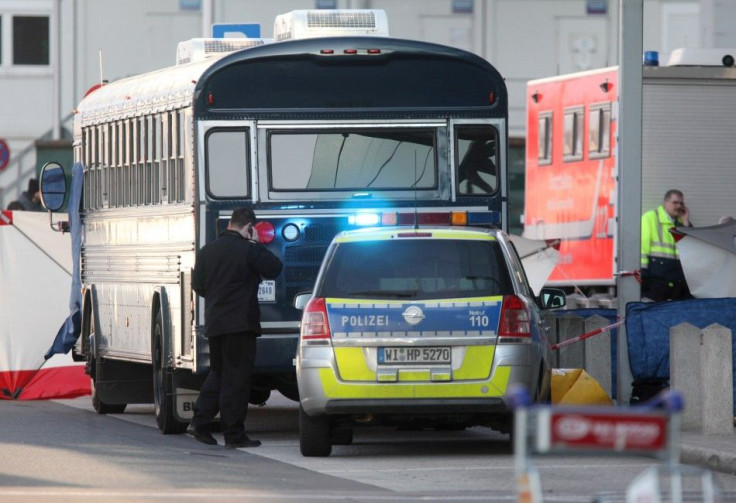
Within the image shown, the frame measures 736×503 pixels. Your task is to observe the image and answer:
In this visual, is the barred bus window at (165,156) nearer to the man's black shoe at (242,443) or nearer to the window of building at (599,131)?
the man's black shoe at (242,443)

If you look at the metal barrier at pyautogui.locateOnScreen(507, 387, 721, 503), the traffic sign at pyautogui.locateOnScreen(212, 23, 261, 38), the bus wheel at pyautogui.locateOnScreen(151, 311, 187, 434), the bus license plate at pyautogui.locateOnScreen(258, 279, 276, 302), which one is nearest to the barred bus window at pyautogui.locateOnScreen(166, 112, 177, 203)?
the bus wheel at pyautogui.locateOnScreen(151, 311, 187, 434)

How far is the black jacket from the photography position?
1473 cm

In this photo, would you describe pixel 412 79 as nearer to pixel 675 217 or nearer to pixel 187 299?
pixel 187 299

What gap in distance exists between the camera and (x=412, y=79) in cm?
1602

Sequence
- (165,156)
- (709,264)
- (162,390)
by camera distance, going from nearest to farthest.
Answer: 1. (162,390)
2. (165,156)
3. (709,264)

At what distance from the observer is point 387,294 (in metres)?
13.7

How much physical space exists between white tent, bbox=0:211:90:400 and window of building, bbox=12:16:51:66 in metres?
23.5

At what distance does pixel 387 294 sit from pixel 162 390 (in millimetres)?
3481

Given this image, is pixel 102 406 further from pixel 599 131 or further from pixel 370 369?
pixel 599 131

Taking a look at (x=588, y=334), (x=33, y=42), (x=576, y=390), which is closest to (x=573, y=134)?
(x=588, y=334)

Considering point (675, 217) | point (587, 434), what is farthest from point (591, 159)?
point (587, 434)

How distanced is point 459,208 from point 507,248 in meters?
1.86

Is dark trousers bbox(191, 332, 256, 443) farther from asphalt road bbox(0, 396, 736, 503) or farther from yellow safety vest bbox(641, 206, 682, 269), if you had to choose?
yellow safety vest bbox(641, 206, 682, 269)

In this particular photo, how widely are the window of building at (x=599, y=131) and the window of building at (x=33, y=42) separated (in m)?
21.3
